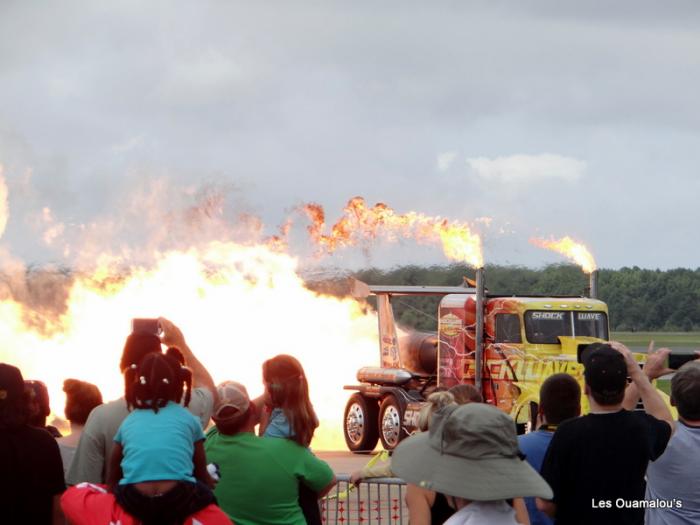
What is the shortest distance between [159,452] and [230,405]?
963 millimetres

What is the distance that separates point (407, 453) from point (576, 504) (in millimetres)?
1649

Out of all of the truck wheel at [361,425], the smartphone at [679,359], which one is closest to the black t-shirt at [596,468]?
the smartphone at [679,359]

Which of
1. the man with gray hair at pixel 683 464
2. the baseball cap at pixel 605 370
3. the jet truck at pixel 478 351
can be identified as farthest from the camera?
the jet truck at pixel 478 351

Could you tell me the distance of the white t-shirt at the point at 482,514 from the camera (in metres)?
4.81

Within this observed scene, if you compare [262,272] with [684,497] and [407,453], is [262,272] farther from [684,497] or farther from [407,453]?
[407,453]

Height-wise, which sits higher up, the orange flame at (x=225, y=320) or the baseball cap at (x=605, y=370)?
the orange flame at (x=225, y=320)

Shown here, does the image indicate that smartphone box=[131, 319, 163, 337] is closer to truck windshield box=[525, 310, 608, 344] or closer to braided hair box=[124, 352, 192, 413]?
braided hair box=[124, 352, 192, 413]

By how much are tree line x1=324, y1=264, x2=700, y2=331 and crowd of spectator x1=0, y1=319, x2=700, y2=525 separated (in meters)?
15.7

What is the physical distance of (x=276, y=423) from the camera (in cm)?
684

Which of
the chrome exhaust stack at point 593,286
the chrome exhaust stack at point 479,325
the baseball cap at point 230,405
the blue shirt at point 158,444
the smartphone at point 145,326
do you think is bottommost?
the blue shirt at point 158,444

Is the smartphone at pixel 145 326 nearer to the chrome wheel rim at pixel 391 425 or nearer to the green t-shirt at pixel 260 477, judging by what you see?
the green t-shirt at pixel 260 477

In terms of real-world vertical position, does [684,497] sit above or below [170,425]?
below

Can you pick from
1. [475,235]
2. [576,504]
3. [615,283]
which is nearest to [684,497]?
[576,504]

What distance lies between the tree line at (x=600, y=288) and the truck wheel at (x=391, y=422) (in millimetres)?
2184
